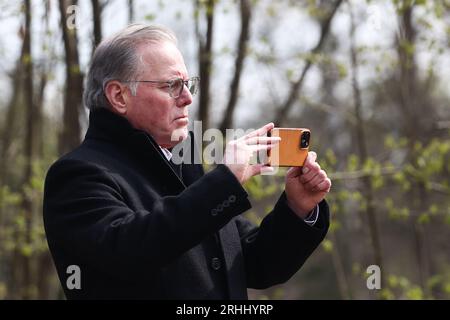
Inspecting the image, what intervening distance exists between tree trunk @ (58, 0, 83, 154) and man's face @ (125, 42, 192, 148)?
2.81m

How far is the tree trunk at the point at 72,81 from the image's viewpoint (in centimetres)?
507

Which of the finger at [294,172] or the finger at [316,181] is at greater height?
the finger at [294,172]

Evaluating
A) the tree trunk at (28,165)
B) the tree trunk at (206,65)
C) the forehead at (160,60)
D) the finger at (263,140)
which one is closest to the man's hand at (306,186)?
the finger at (263,140)

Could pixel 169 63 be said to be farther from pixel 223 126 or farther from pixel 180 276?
pixel 223 126

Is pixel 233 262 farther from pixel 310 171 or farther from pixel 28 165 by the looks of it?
pixel 28 165

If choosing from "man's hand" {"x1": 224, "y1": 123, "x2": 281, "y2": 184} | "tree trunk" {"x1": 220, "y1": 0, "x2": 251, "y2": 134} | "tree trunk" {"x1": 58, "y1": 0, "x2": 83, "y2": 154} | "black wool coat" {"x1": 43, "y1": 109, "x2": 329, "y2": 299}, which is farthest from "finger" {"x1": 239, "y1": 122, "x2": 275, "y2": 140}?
"tree trunk" {"x1": 220, "y1": 0, "x2": 251, "y2": 134}

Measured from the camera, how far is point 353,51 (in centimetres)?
845

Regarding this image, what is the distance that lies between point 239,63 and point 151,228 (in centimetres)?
522

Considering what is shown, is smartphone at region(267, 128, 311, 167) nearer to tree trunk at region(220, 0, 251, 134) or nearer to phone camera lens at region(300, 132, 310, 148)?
phone camera lens at region(300, 132, 310, 148)

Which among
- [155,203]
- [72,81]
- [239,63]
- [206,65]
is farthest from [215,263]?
[239,63]

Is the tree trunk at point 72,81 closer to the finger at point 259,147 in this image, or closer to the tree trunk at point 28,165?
the tree trunk at point 28,165

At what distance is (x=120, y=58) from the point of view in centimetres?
235

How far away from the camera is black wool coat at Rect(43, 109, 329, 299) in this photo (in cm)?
202
